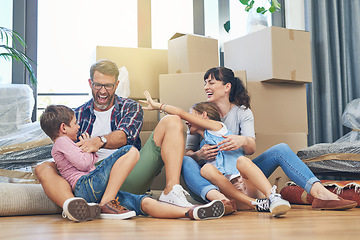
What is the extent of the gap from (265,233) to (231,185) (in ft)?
2.01

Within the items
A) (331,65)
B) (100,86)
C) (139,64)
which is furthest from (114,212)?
(331,65)

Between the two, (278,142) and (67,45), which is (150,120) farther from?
(67,45)

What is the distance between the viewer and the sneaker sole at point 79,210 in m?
1.23

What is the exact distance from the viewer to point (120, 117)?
5.79ft

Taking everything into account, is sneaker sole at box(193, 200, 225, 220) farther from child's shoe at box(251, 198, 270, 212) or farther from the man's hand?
the man's hand

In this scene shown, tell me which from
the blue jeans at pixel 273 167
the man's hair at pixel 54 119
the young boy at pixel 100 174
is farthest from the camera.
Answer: the blue jeans at pixel 273 167

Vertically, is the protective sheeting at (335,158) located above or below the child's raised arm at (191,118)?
below

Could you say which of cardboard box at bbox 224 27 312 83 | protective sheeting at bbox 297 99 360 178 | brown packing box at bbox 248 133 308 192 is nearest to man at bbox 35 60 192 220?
brown packing box at bbox 248 133 308 192

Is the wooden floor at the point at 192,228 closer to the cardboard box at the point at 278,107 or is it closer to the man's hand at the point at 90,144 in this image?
the man's hand at the point at 90,144

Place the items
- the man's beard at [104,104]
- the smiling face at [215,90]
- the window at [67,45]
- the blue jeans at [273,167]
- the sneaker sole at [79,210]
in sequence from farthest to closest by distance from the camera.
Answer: the window at [67,45]
the smiling face at [215,90]
the man's beard at [104,104]
the blue jeans at [273,167]
the sneaker sole at [79,210]

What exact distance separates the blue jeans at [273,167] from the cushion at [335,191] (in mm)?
364

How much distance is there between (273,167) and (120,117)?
696 millimetres

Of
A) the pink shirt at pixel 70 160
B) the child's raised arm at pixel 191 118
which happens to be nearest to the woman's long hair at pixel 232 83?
the child's raised arm at pixel 191 118

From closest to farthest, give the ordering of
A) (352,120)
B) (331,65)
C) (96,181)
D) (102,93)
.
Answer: (96,181) → (102,93) → (352,120) → (331,65)
